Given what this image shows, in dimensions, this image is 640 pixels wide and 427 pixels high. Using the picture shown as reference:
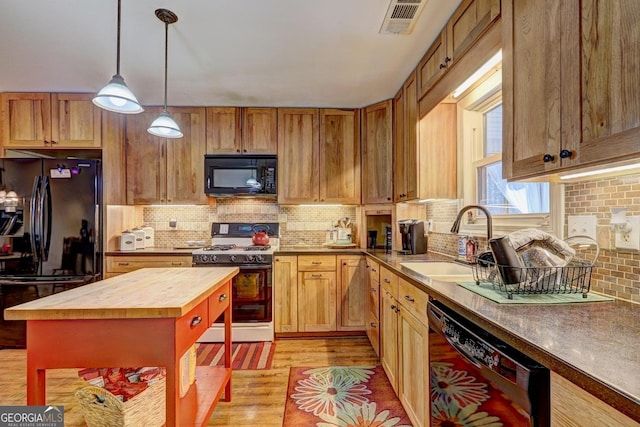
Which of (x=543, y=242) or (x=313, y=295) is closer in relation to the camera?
(x=543, y=242)

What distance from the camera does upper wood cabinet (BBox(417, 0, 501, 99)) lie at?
1522 mm

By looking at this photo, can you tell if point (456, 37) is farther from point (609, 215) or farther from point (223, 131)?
point (223, 131)

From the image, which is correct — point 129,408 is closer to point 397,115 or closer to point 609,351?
point 609,351

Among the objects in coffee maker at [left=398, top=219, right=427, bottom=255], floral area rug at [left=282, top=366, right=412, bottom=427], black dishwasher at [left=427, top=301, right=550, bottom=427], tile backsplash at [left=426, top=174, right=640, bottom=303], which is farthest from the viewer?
coffee maker at [left=398, top=219, right=427, bottom=255]

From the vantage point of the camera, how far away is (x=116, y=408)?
150cm

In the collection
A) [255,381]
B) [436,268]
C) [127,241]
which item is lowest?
[255,381]

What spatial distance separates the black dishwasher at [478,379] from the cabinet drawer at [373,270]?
121cm

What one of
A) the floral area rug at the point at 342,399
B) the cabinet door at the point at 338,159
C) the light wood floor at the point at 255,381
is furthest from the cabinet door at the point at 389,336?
the cabinet door at the point at 338,159

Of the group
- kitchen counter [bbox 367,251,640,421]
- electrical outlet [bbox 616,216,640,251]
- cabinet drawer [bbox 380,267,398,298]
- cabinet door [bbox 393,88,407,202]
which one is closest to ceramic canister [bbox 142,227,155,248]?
cabinet drawer [bbox 380,267,398,298]

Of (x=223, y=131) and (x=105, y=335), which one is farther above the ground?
(x=223, y=131)

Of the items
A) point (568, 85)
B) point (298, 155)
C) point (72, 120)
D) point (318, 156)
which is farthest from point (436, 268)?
point (72, 120)

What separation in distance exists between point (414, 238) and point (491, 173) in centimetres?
83

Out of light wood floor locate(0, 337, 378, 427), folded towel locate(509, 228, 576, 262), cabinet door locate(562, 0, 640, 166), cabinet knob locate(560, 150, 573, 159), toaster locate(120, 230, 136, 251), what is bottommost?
light wood floor locate(0, 337, 378, 427)

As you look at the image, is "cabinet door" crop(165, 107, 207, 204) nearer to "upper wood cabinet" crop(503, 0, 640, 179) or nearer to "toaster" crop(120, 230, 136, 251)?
"toaster" crop(120, 230, 136, 251)
